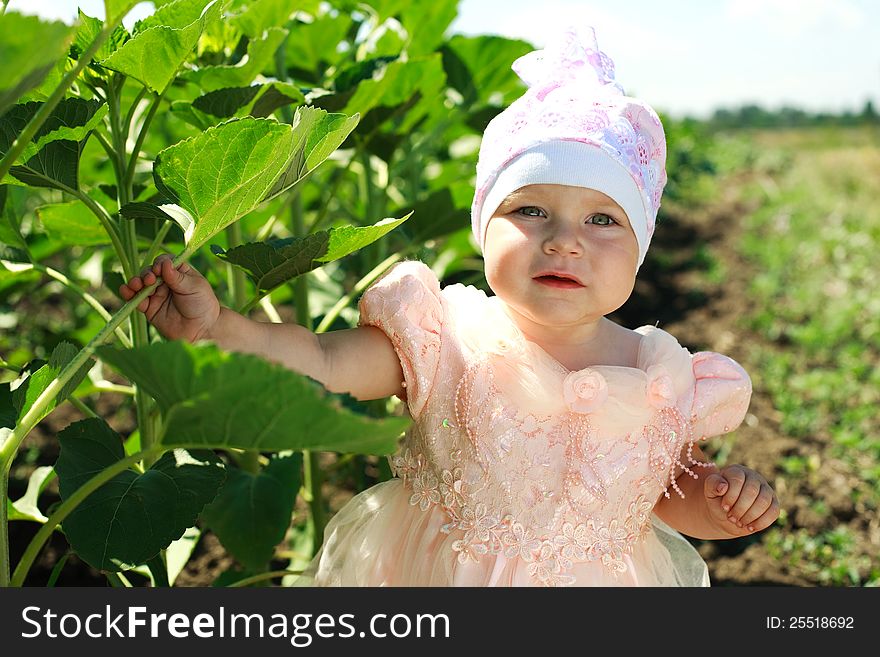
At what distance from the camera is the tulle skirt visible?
1229 millimetres

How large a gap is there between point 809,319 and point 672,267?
42.3 inches

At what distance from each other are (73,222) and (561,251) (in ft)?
2.36

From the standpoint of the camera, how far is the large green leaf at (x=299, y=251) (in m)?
1.07

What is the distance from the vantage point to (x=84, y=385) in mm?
1568

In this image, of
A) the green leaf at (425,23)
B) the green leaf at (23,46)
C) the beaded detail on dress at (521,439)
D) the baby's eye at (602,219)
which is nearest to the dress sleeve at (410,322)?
the beaded detail on dress at (521,439)

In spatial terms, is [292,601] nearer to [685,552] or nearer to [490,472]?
[490,472]

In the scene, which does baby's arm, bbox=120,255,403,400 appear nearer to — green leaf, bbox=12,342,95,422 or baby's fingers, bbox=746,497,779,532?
green leaf, bbox=12,342,95,422

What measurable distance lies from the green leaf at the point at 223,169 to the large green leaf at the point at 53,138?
11 cm

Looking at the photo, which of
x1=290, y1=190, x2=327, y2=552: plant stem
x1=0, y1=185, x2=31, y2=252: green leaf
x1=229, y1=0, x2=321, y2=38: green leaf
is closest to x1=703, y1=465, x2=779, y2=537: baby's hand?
x1=290, y1=190, x2=327, y2=552: plant stem

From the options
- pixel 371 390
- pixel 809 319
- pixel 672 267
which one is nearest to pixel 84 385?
pixel 371 390

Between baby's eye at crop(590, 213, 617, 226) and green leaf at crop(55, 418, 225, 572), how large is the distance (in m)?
0.55

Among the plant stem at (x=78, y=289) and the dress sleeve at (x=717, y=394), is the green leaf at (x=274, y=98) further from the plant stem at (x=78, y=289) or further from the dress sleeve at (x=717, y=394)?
the dress sleeve at (x=717, y=394)

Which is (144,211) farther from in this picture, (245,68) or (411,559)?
(411,559)

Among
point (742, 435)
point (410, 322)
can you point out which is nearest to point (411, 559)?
point (410, 322)
